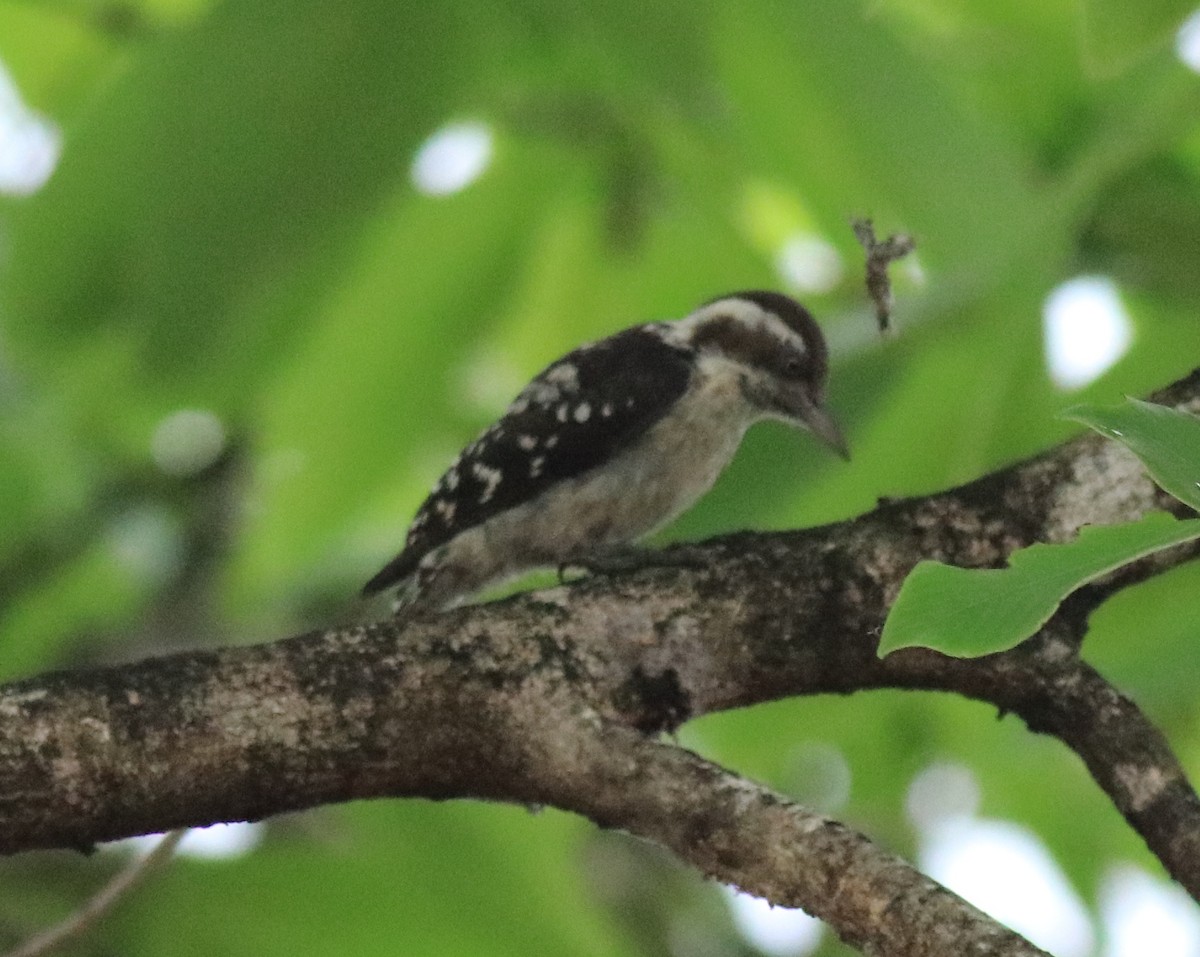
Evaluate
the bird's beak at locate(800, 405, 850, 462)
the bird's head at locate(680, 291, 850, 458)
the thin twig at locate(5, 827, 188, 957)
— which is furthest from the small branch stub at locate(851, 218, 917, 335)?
the thin twig at locate(5, 827, 188, 957)

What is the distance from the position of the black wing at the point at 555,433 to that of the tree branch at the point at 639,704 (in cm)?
141

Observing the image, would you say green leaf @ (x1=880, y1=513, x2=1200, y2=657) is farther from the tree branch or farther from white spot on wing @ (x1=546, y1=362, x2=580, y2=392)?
white spot on wing @ (x1=546, y1=362, x2=580, y2=392)

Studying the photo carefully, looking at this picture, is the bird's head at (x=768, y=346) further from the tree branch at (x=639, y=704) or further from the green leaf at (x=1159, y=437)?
the green leaf at (x=1159, y=437)

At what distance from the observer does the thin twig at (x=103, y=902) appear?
2.55 metres

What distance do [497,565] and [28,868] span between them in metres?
1.46

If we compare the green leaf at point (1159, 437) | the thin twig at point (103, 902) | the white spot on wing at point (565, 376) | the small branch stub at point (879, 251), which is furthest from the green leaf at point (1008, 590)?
the white spot on wing at point (565, 376)

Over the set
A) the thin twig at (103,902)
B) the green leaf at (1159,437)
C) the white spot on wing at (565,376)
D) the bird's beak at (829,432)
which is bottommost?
the green leaf at (1159,437)

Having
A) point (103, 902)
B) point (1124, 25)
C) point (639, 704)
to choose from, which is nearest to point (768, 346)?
point (639, 704)

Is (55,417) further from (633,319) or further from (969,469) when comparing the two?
(969,469)

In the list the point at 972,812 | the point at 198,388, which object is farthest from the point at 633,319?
the point at 972,812

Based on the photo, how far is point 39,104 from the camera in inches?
132

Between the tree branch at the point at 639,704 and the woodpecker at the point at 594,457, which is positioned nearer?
the tree branch at the point at 639,704

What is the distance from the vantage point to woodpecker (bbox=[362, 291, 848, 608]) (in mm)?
4121

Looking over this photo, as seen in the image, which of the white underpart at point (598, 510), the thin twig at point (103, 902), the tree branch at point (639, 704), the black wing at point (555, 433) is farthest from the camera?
the white underpart at point (598, 510)
